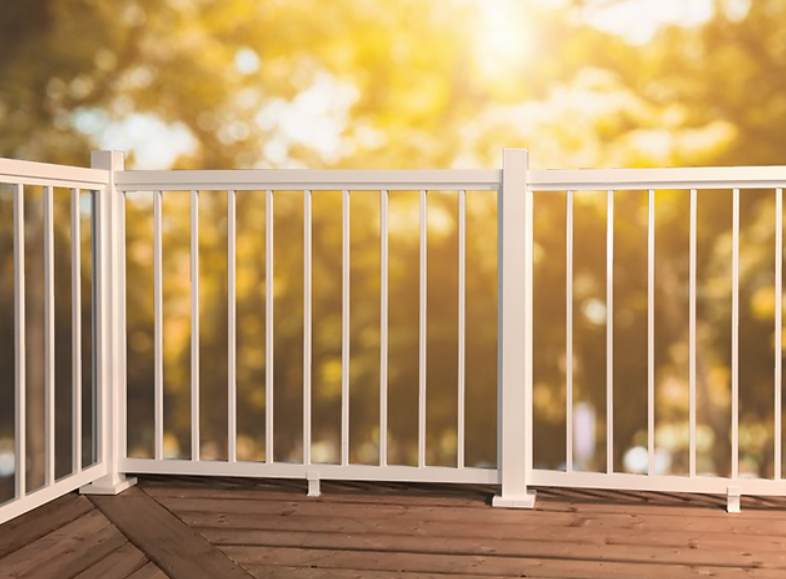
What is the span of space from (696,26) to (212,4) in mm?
2038

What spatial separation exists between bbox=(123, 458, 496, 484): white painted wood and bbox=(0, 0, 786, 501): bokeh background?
867mm

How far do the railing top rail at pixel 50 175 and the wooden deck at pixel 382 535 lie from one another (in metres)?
0.91

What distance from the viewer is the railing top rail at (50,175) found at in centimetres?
223

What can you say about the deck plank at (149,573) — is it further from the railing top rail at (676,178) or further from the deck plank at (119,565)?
the railing top rail at (676,178)

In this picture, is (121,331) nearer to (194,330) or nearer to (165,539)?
(194,330)

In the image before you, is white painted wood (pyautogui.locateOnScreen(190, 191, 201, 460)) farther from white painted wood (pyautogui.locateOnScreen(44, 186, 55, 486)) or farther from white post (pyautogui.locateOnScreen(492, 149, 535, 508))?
white post (pyautogui.locateOnScreen(492, 149, 535, 508))

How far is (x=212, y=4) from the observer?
158 inches

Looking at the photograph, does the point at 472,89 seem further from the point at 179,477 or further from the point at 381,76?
the point at 179,477

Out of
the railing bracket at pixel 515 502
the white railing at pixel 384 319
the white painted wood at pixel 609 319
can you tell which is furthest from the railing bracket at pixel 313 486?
the white painted wood at pixel 609 319

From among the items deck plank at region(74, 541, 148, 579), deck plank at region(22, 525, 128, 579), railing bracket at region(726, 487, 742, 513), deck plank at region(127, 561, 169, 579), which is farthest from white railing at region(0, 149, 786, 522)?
deck plank at region(127, 561, 169, 579)

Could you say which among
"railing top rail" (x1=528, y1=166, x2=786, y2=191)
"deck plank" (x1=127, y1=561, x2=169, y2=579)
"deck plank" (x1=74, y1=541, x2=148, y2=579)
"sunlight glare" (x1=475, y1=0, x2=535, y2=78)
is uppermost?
"sunlight glare" (x1=475, y1=0, x2=535, y2=78)

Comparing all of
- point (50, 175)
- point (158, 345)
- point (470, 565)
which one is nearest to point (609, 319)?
point (470, 565)

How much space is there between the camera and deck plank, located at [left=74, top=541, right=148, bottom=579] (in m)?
2.07

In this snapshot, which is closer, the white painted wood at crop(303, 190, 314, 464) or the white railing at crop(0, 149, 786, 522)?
the white railing at crop(0, 149, 786, 522)
